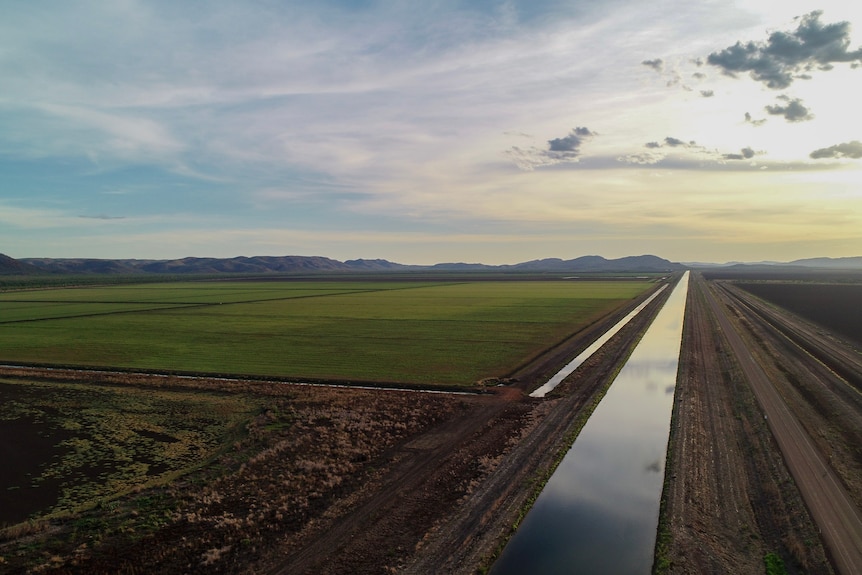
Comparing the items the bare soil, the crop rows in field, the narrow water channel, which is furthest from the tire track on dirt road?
the crop rows in field

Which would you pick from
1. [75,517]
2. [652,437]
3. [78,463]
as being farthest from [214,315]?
[652,437]

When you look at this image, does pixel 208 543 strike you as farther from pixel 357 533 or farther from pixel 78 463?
pixel 78 463

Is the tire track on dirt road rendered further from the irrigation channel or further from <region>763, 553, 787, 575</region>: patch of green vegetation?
the irrigation channel

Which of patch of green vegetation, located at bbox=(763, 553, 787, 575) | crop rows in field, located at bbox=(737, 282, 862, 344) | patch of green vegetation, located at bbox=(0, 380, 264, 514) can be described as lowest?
patch of green vegetation, located at bbox=(0, 380, 264, 514)

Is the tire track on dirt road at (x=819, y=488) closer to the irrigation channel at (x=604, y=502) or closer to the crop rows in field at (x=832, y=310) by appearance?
the irrigation channel at (x=604, y=502)

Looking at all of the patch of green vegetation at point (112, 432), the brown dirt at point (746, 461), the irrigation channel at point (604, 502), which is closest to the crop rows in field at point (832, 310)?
the brown dirt at point (746, 461)

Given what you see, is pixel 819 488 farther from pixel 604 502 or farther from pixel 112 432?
pixel 112 432

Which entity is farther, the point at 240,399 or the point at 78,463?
the point at 240,399
